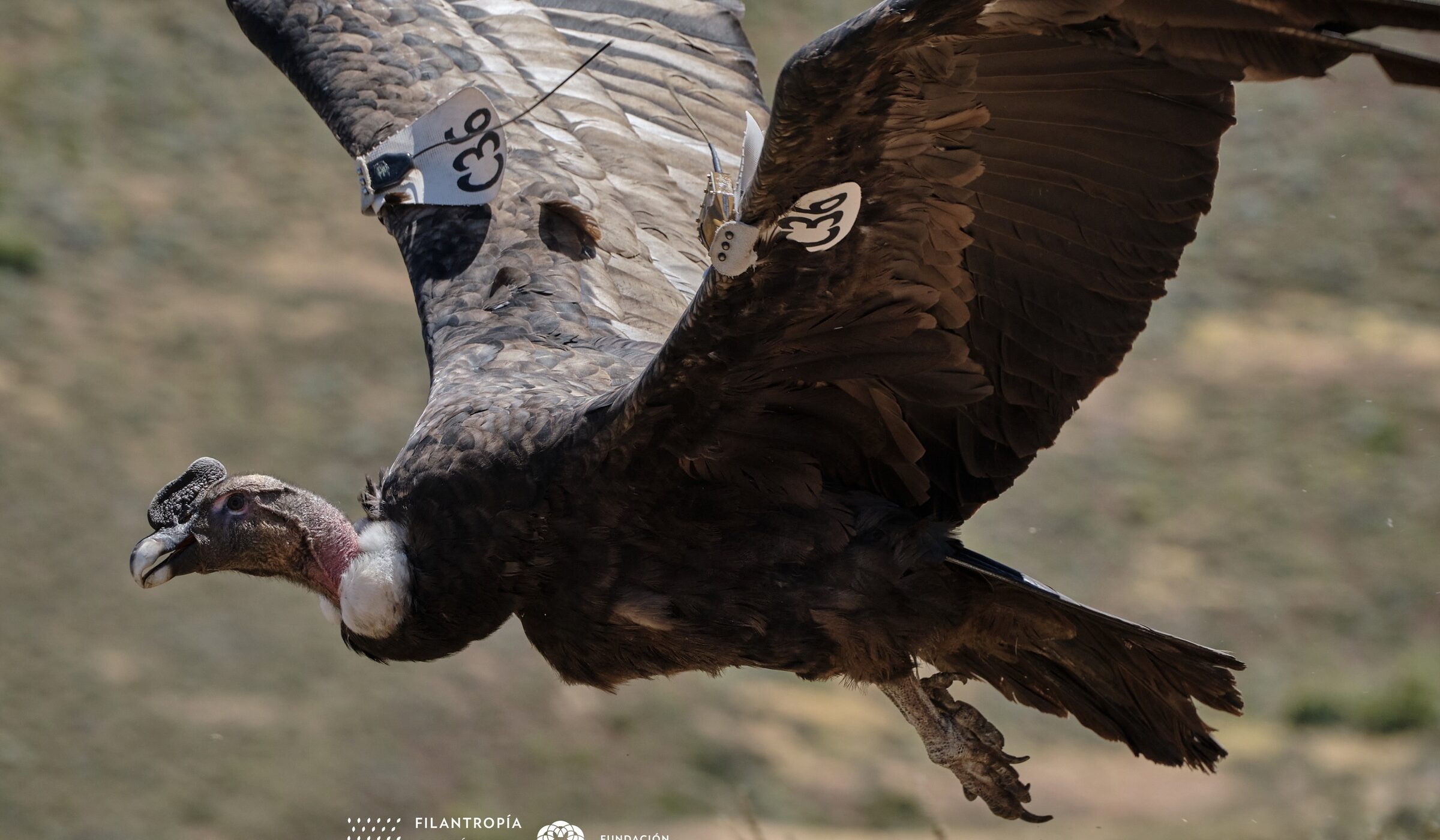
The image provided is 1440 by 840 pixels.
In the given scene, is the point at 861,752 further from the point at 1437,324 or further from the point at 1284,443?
the point at 1437,324

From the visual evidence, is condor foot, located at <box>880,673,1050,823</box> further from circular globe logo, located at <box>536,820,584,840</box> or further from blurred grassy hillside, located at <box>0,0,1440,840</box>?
circular globe logo, located at <box>536,820,584,840</box>

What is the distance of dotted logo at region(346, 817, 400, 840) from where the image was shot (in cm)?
805

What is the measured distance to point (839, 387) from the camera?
4.05 meters

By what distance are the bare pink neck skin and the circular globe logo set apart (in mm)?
2935

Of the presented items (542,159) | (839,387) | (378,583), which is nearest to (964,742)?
(839,387)

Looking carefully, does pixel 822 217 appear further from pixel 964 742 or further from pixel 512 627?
pixel 512 627

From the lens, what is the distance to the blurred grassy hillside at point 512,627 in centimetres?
875

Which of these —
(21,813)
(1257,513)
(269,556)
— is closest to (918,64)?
(269,556)

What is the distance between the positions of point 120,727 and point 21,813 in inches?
30.9

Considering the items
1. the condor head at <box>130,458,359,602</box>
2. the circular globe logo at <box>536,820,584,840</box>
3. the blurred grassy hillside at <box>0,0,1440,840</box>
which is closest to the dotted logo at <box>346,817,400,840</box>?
the blurred grassy hillside at <box>0,0,1440,840</box>

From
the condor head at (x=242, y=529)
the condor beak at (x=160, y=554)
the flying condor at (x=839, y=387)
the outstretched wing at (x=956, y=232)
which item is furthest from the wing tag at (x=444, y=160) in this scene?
the outstretched wing at (x=956, y=232)

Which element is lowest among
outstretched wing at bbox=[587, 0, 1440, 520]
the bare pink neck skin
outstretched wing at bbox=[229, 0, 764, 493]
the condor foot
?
the condor foot

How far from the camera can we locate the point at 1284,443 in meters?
12.1

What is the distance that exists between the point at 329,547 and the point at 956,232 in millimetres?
1947
